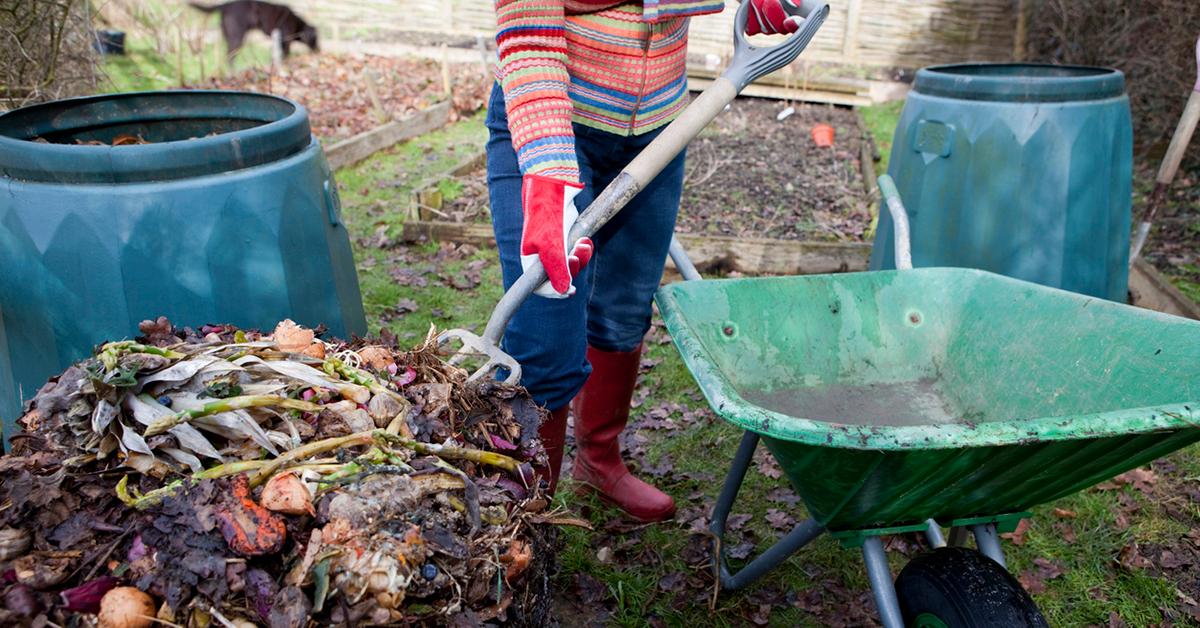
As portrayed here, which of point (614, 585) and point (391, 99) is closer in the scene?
point (614, 585)

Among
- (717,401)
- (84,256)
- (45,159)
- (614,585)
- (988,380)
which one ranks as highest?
(45,159)

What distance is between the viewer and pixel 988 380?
2078mm

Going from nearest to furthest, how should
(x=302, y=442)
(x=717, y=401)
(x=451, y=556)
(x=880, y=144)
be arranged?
1. (x=451, y=556)
2. (x=302, y=442)
3. (x=717, y=401)
4. (x=880, y=144)

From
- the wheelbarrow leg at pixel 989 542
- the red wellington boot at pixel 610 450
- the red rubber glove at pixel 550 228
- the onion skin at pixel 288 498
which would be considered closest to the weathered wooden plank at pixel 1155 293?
the wheelbarrow leg at pixel 989 542

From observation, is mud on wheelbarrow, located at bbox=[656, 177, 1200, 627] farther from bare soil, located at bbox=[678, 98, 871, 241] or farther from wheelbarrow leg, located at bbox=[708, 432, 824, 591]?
bare soil, located at bbox=[678, 98, 871, 241]

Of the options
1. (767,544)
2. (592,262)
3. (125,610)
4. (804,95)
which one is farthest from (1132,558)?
(804,95)

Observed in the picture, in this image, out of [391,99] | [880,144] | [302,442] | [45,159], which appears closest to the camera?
[302,442]

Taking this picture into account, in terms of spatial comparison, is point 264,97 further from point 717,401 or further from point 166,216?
point 717,401

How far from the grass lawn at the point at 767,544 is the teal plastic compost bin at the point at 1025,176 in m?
0.88

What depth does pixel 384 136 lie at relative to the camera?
276 inches

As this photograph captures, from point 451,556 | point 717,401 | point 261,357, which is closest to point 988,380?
point 717,401

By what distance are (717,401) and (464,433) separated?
462mm

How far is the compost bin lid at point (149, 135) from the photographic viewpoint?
5.60ft

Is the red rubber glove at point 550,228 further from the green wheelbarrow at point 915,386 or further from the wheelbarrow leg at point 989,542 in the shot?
the wheelbarrow leg at point 989,542
